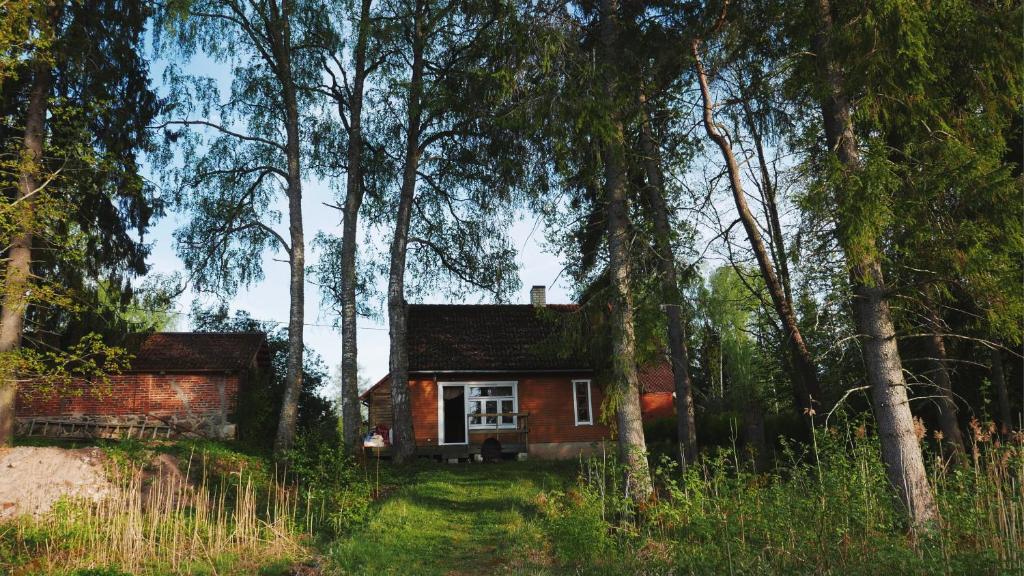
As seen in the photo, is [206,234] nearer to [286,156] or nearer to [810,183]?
[286,156]

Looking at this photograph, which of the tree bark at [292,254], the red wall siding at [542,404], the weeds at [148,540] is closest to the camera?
the weeds at [148,540]

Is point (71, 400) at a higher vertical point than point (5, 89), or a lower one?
lower

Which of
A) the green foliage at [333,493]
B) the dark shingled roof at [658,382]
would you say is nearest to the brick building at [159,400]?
the green foliage at [333,493]

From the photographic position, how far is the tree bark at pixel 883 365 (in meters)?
7.63

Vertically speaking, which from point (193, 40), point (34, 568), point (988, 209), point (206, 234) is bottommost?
point (34, 568)

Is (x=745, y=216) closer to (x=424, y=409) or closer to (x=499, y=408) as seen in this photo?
(x=499, y=408)

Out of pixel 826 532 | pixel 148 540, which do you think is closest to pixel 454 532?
pixel 148 540

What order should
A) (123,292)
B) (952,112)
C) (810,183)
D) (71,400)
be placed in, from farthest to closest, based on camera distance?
(71,400)
(123,292)
(952,112)
(810,183)

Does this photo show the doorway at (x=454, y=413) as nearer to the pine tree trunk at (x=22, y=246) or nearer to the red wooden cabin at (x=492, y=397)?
the red wooden cabin at (x=492, y=397)

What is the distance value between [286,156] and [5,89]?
6.72m

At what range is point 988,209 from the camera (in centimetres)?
Result: 781

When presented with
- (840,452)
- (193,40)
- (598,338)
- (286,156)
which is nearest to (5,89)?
(193,40)

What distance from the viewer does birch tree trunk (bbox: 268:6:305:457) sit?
18.1 meters

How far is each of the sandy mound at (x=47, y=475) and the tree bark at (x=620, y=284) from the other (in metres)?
9.55
